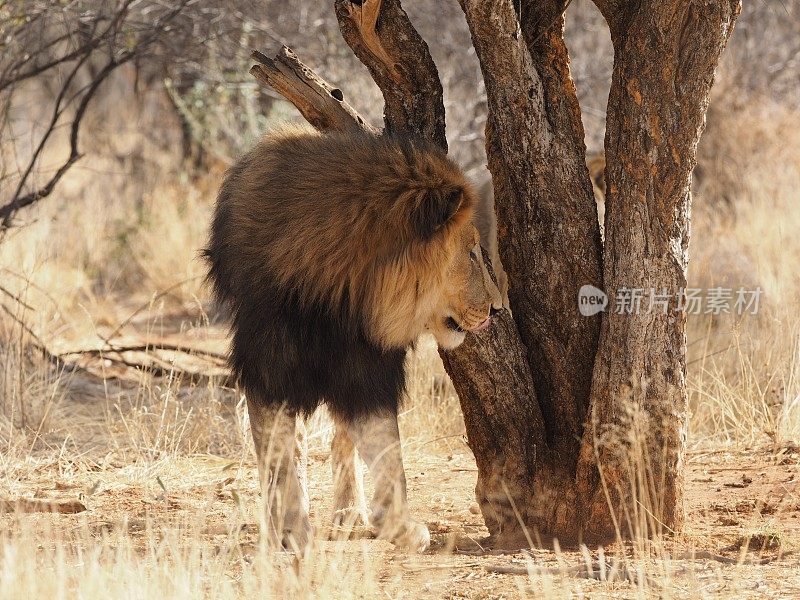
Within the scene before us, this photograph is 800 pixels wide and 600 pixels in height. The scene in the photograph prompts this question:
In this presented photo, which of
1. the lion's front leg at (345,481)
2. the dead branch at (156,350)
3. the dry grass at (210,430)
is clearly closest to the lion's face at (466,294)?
the dry grass at (210,430)

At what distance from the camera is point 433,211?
11.3ft

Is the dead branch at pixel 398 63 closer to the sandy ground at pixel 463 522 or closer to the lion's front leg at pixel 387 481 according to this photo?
the lion's front leg at pixel 387 481

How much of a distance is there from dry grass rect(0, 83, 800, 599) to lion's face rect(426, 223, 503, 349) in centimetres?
78

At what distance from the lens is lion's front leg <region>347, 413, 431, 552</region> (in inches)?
153

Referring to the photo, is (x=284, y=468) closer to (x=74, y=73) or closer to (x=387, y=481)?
(x=387, y=481)

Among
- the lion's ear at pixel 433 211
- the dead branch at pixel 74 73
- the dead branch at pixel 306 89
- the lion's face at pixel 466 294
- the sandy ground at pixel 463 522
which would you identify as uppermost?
the dead branch at pixel 74 73

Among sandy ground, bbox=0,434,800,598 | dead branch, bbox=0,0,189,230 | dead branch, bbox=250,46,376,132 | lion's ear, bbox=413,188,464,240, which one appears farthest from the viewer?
dead branch, bbox=0,0,189,230

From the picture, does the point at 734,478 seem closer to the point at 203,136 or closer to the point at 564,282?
the point at 564,282

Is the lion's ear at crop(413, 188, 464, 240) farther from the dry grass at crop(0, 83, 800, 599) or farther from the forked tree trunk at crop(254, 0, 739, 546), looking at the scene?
the dry grass at crop(0, 83, 800, 599)

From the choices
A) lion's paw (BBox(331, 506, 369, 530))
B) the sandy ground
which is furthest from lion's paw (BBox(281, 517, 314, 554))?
lion's paw (BBox(331, 506, 369, 530))

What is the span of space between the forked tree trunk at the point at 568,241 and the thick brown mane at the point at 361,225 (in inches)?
16.6

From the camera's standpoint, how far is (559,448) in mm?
4152

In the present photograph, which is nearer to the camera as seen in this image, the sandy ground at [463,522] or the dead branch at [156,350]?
the sandy ground at [463,522]

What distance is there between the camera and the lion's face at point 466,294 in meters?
3.70
